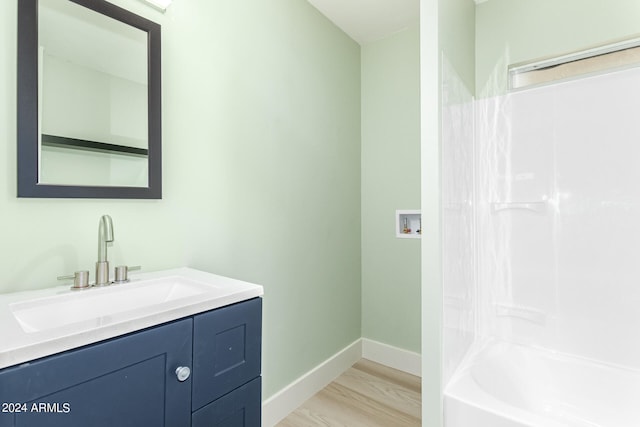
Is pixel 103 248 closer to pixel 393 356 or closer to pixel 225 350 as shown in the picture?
pixel 225 350

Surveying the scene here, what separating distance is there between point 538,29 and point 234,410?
2560 millimetres

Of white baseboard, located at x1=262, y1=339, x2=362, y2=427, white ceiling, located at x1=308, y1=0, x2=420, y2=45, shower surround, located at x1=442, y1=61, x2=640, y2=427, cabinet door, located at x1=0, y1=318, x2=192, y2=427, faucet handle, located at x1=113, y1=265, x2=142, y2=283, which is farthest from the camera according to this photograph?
white ceiling, located at x1=308, y1=0, x2=420, y2=45

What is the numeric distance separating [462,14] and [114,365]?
228 cm

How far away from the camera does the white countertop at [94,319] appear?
684 mm

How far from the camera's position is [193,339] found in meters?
0.96

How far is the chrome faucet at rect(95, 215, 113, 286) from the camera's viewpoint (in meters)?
1.14

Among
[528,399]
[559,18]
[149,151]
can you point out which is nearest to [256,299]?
[149,151]

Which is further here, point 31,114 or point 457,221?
point 457,221

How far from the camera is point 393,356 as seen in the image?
2596 millimetres

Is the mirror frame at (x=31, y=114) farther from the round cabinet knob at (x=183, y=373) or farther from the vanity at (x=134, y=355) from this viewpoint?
the round cabinet knob at (x=183, y=373)

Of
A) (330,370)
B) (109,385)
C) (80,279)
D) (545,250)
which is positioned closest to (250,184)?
(80,279)

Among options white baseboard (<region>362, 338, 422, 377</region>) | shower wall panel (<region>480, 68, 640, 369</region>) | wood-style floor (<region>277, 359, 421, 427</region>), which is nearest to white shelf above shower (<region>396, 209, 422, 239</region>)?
shower wall panel (<region>480, 68, 640, 369</region>)

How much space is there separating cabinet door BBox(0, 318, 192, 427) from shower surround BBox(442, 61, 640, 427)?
1155mm

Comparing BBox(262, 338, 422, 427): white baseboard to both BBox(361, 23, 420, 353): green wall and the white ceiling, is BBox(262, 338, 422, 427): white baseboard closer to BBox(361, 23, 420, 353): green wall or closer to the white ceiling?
BBox(361, 23, 420, 353): green wall
